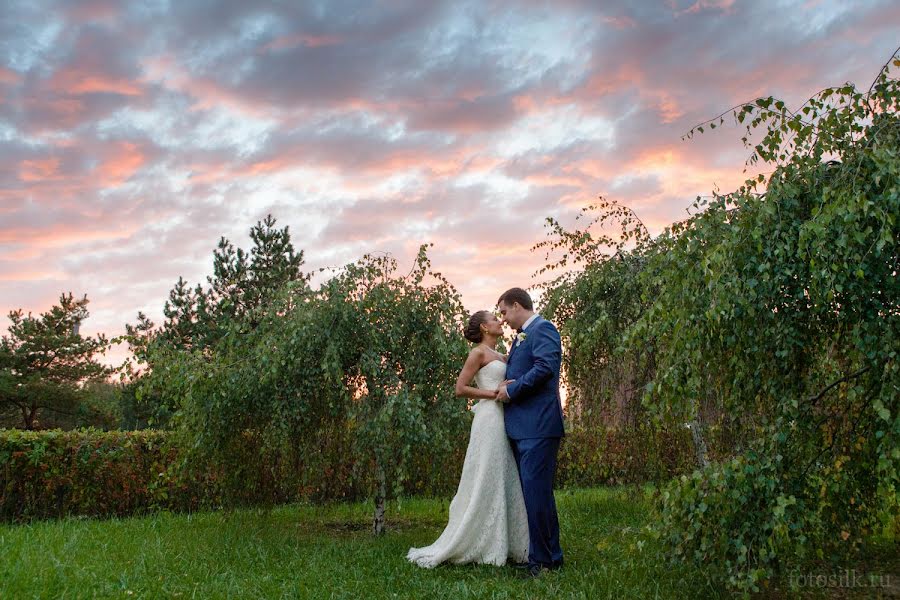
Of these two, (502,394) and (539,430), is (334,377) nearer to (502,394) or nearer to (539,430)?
(502,394)

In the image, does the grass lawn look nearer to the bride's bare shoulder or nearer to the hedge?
the hedge

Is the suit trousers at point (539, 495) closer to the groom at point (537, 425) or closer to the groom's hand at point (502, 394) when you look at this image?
the groom at point (537, 425)

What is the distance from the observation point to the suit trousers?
15.0 ft

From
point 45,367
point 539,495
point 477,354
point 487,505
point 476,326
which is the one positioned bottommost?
point 487,505

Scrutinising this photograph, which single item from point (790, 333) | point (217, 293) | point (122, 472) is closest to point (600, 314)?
point (790, 333)

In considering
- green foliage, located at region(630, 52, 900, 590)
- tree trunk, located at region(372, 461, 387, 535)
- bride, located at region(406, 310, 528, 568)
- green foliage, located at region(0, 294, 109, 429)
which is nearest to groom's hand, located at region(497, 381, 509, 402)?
bride, located at region(406, 310, 528, 568)

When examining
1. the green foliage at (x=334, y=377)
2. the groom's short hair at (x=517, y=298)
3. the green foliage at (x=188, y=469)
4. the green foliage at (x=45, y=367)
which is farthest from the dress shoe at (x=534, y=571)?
the green foliage at (x=45, y=367)

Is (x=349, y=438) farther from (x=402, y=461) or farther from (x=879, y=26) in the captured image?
(x=879, y=26)

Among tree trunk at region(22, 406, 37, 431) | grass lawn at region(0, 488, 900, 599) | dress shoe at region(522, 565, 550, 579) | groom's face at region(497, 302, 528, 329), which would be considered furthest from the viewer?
tree trunk at region(22, 406, 37, 431)

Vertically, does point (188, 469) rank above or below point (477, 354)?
below

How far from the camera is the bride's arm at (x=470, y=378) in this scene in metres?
5.00

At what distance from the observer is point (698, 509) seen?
127 inches

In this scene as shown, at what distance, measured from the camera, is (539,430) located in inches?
183

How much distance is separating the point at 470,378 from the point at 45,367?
75.3ft
